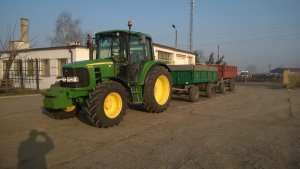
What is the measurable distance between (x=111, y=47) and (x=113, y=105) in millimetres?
2048

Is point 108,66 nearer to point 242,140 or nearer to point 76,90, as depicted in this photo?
point 76,90

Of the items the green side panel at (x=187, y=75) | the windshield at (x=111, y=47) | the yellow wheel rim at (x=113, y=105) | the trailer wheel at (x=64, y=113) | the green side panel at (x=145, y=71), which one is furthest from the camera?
the green side panel at (x=187, y=75)

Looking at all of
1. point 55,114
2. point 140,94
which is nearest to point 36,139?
point 55,114

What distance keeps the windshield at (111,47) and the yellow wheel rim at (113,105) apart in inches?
58.0

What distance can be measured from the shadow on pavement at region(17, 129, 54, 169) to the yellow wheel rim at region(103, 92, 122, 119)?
1.72m

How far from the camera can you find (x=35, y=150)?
5.87m

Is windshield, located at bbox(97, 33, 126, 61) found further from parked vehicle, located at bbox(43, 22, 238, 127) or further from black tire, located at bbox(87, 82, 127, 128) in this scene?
black tire, located at bbox(87, 82, 127, 128)

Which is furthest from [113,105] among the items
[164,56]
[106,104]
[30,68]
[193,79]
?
[164,56]

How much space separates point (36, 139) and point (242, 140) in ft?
16.0

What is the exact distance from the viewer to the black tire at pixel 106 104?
738 centimetres

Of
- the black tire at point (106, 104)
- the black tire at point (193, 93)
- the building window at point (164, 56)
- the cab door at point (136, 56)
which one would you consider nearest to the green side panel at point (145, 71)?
the cab door at point (136, 56)

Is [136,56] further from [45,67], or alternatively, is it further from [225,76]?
[45,67]

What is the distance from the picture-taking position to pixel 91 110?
7.37 m

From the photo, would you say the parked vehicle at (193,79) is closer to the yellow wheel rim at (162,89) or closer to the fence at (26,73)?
the yellow wheel rim at (162,89)
